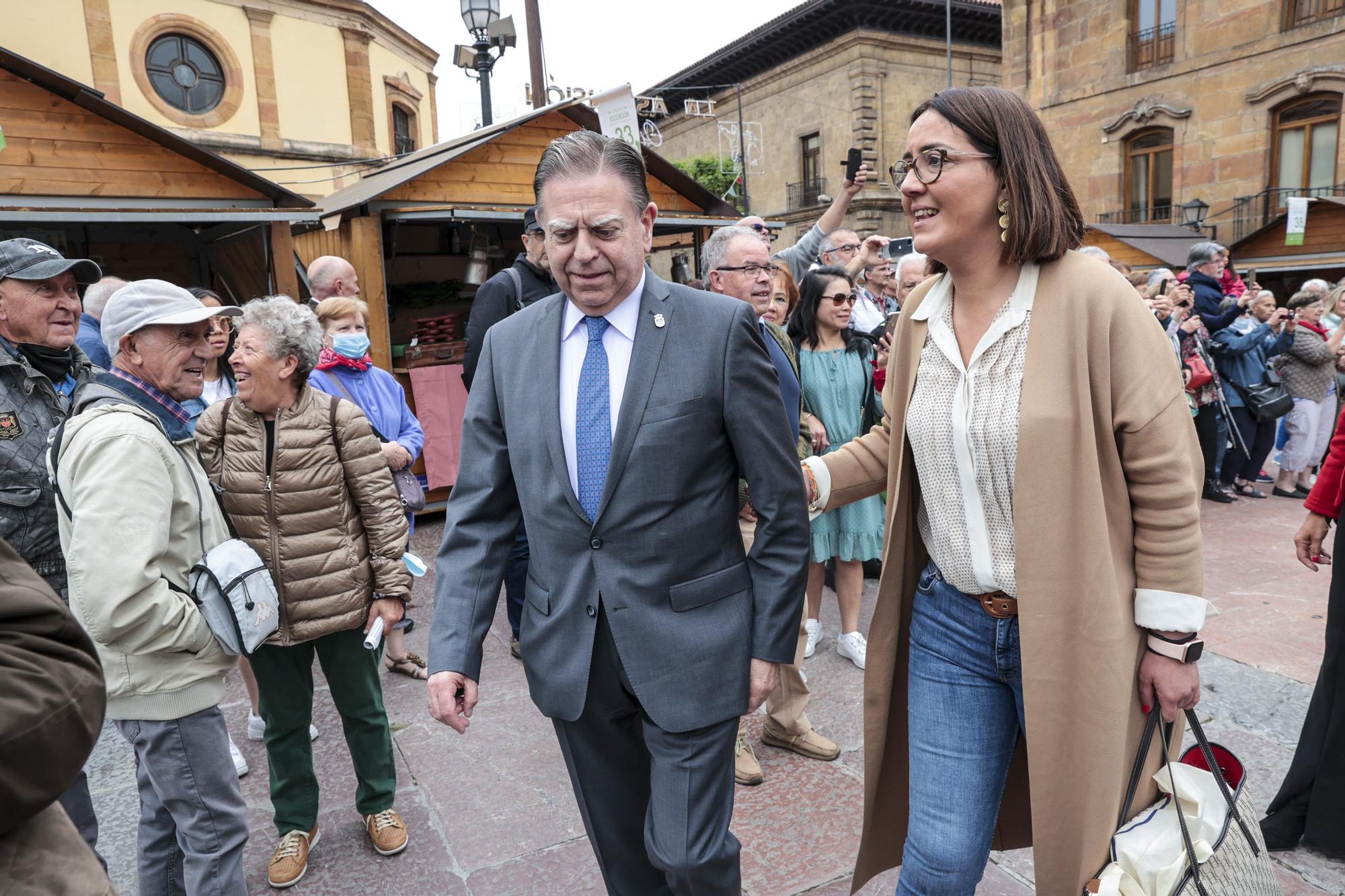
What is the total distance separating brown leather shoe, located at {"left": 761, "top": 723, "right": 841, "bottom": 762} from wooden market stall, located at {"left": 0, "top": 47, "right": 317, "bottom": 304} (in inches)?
261

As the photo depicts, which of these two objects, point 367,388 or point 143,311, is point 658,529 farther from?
point 367,388

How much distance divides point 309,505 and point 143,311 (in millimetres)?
820

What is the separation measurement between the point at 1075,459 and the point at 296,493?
2.39 metres

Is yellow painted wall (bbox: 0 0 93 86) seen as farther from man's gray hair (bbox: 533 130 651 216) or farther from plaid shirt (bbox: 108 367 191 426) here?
man's gray hair (bbox: 533 130 651 216)

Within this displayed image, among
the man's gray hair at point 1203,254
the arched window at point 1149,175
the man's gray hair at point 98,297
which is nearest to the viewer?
the man's gray hair at point 98,297

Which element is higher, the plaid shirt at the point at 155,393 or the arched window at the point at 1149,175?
the arched window at the point at 1149,175

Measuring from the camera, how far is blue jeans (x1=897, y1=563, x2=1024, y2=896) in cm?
192

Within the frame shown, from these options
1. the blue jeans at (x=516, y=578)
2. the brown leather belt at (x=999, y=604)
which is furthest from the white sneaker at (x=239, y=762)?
the brown leather belt at (x=999, y=604)

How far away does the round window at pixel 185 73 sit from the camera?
74.6ft

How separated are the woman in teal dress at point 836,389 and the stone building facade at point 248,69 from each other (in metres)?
21.6

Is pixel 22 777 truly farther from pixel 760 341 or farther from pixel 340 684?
pixel 340 684

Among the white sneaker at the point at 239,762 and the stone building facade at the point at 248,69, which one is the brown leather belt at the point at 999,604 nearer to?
the white sneaker at the point at 239,762

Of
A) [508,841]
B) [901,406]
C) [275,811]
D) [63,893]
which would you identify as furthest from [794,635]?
[275,811]

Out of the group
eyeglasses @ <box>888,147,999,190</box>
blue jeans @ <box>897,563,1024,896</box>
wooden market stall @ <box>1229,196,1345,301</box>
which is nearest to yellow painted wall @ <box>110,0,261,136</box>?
wooden market stall @ <box>1229,196,1345,301</box>
